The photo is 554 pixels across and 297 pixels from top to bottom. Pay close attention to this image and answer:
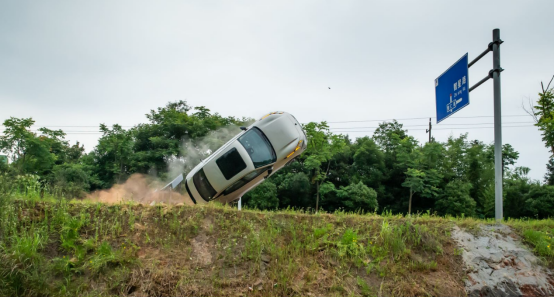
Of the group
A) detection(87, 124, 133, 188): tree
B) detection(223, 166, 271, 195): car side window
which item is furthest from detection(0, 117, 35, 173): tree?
detection(223, 166, 271, 195): car side window

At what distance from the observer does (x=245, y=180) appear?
520 inches

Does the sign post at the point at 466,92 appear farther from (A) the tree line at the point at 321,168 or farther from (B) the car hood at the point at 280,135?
(A) the tree line at the point at 321,168

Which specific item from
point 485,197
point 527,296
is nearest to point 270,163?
point 527,296

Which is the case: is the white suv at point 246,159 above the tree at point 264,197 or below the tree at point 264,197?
above

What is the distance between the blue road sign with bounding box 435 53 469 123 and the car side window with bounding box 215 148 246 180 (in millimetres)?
6682

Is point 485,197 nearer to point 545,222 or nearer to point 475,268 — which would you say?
point 545,222

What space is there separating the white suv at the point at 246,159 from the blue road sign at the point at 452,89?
4.90 meters

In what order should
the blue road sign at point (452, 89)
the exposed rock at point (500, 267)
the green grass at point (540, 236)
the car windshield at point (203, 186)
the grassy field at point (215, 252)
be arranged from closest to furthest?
the grassy field at point (215, 252) → the exposed rock at point (500, 267) → the green grass at point (540, 236) → the blue road sign at point (452, 89) → the car windshield at point (203, 186)

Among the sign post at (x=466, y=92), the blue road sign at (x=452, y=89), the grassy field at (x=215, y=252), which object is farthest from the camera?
the blue road sign at (x=452, y=89)

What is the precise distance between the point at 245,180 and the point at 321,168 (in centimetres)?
2189

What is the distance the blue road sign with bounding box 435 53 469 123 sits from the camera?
37.1 feet

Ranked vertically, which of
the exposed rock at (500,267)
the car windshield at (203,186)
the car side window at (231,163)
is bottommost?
the exposed rock at (500,267)

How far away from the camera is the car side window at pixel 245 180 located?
516 inches

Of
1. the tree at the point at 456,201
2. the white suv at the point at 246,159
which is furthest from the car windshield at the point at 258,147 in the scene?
the tree at the point at 456,201
